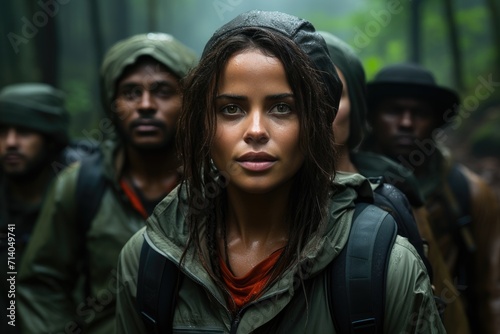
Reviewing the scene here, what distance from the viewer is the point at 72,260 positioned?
516 centimetres

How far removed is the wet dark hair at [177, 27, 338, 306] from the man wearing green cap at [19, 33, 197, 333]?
2115mm

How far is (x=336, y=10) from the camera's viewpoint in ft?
32.2

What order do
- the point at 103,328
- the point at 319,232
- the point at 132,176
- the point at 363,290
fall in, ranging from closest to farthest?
the point at 363,290
the point at 319,232
the point at 103,328
the point at 132,176

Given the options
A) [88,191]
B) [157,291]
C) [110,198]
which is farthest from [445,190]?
[157,291]

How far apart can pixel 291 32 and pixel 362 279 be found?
2.78 feet

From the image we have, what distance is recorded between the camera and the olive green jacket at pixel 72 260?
4.96 metres

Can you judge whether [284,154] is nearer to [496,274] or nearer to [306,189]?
[306,189]

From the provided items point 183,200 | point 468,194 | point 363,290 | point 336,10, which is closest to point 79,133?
point 336,10

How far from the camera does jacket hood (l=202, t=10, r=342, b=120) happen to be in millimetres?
2797

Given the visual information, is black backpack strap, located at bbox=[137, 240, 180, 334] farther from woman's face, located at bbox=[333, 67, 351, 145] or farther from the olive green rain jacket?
woman's face, located at bbox=[333, 67, 351, 145]

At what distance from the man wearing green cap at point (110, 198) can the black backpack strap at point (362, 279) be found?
8.36 ft

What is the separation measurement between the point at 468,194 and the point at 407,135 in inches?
21.4

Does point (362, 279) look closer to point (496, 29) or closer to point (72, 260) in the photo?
point (72, 260)

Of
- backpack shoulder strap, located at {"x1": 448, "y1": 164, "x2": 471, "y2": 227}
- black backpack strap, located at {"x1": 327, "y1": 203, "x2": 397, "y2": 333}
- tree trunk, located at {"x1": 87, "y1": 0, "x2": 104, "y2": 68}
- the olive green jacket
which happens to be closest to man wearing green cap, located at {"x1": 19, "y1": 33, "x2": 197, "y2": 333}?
the olive green jacket
